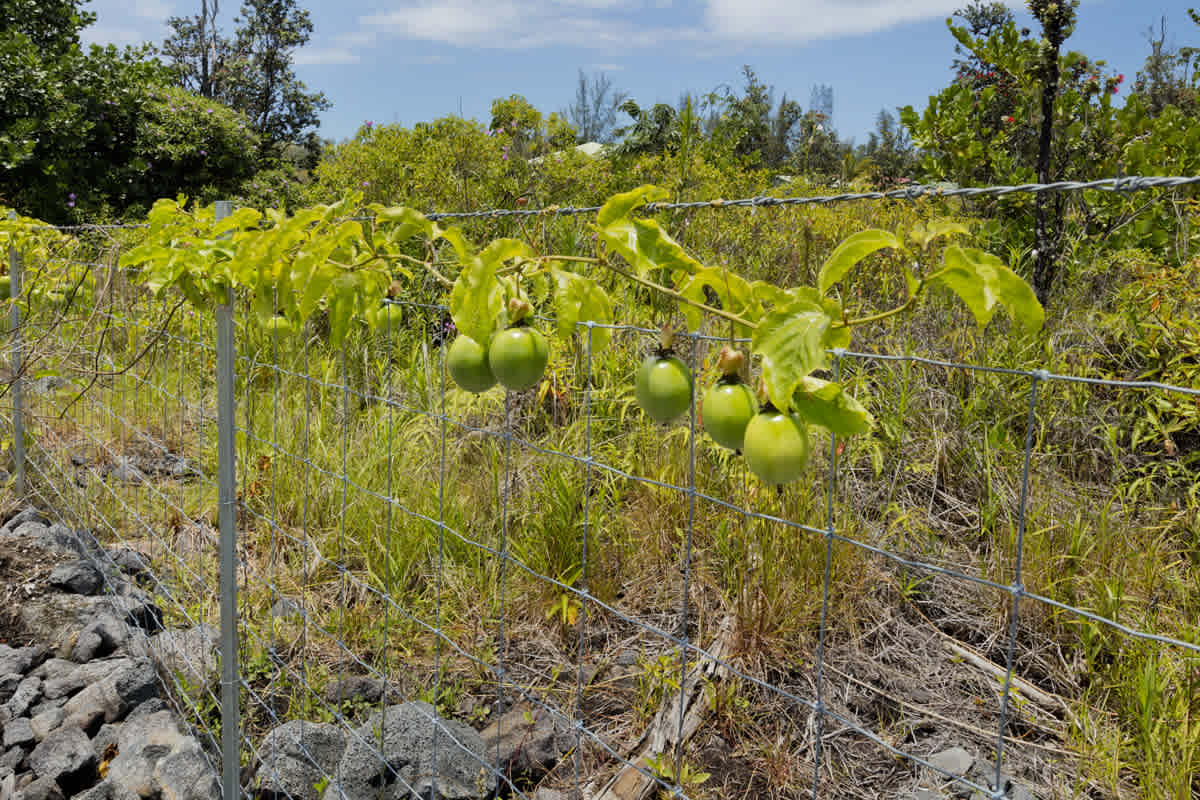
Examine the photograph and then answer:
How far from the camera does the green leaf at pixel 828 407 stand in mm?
886

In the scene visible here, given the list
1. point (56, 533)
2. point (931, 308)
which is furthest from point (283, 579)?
point (931, 308)

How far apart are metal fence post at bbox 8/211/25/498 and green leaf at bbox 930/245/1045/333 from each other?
3.92m

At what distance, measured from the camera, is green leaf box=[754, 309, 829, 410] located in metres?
0.83

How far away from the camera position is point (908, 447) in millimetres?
3135

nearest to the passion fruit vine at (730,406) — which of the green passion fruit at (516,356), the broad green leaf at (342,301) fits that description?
the green passion fruit at (516,356)

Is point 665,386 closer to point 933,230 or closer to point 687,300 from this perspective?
point 687,300

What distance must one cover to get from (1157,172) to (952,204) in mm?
1571

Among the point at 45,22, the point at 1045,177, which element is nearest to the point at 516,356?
the point at 1045,177

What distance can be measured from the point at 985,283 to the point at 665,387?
351 millimetres

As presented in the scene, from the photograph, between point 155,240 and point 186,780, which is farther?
point 186,780

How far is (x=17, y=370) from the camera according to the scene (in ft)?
11.9

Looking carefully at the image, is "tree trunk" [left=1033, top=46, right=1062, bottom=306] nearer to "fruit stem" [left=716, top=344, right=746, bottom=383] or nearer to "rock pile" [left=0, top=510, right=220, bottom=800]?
"fruit stem" [left=716, top=344, right=746, bottom=383]

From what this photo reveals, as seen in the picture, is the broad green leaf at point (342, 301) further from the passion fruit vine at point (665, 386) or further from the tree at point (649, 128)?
the tree at point (649, 128)

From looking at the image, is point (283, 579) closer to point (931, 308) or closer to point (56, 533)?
point (56, 533)
